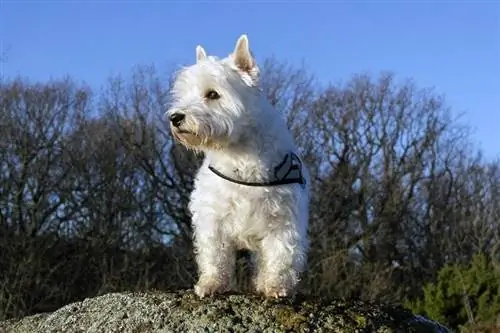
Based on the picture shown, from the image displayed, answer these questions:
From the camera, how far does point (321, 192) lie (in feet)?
127

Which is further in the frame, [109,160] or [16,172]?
[109,160]

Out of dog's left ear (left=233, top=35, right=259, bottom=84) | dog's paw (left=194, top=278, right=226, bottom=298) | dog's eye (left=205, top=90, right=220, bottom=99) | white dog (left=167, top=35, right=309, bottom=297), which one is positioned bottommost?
dog's paw (left=194, top=278, right=226, bottom=298)

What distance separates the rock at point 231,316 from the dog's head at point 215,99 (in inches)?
54.4

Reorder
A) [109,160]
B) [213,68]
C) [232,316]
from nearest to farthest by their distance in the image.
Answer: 1. [232,316]
2. [213,68]
3. [109,160]

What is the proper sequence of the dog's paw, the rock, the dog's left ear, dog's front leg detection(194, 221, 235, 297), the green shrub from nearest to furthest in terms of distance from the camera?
the rock, the dog's paw, dog's front leg detection(194, 221, 235, 297), the dog's left ear, the green shrub

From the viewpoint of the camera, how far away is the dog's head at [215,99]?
6887 millimetres

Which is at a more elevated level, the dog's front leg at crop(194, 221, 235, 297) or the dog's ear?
the dog's ear

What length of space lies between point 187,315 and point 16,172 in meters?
30.0

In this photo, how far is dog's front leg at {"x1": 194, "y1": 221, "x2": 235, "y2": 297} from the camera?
23.1 ft

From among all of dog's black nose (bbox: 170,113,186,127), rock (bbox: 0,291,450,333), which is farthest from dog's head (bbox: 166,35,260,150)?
rock (bbox: 0,291,450,333)

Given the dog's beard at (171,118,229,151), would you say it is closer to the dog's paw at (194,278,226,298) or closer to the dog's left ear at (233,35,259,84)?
the dog's left ear at (233,35,259,84)

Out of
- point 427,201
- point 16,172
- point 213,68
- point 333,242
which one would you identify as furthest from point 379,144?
point 213,68

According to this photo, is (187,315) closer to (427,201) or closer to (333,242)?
(333,242)

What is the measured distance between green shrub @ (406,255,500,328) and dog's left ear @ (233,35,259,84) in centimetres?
1156
